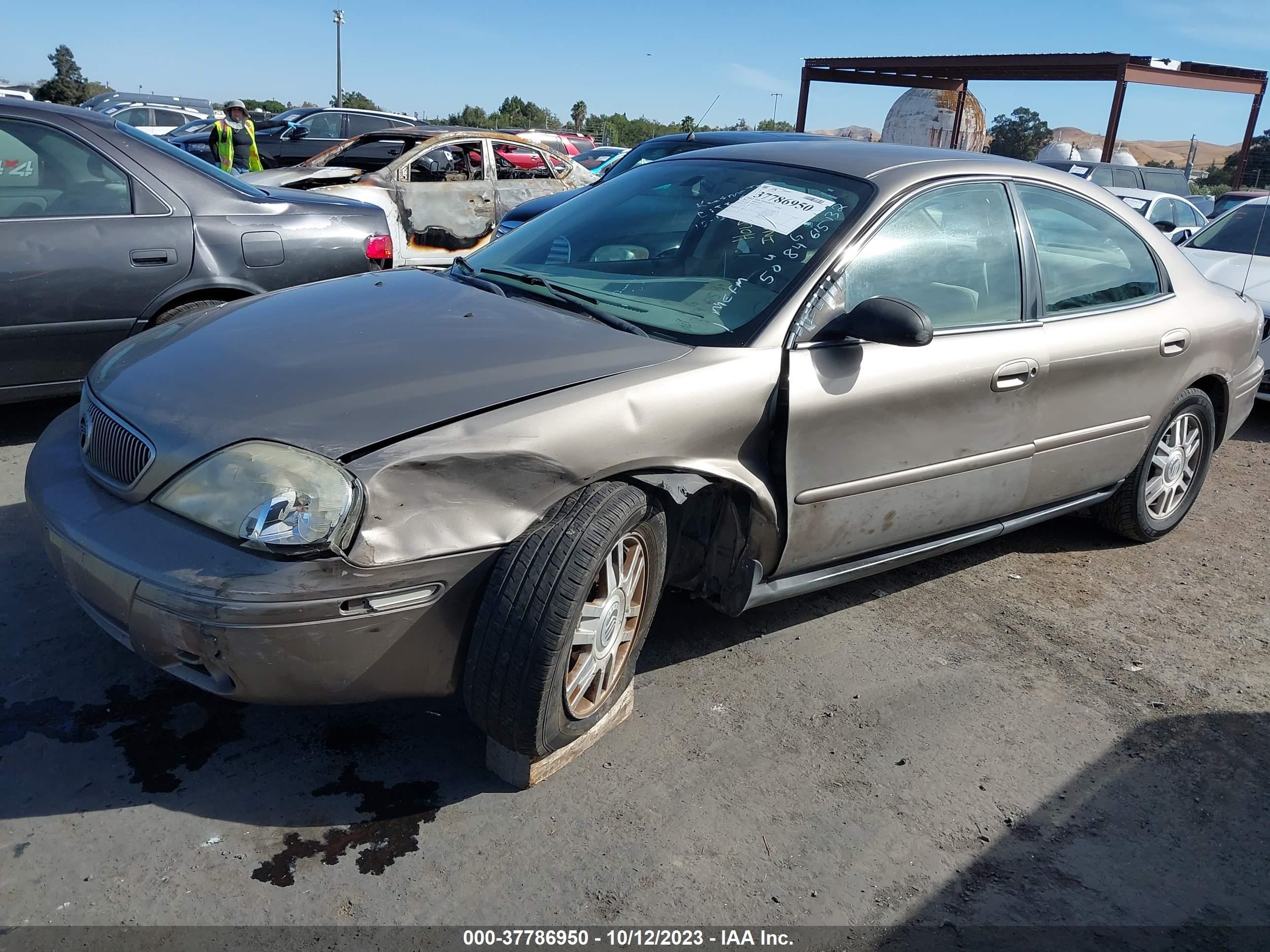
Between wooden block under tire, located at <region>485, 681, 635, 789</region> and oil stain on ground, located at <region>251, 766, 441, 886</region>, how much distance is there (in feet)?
0.56

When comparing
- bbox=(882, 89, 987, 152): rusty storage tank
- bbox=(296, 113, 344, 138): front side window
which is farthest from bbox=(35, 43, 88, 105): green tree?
bbox=(882, 89, 987, 152): rusty storage tank

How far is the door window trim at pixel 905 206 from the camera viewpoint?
9.78 ft

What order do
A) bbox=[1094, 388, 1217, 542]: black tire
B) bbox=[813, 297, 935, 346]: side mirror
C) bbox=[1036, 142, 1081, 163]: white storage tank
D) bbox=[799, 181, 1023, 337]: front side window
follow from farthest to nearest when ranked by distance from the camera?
1. bbox=[1036, 142, 1081, 163]: white storage tank
2. bbox=[1094, 388, 1217, 542]: black tire
3. bbox=[799, 181, 1023, 337]: front side window
4. bbox=[813, 297, 935, 346]: side mirror

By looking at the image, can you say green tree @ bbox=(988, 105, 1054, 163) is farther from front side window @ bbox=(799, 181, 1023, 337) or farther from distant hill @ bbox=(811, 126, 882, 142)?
front side window @ bbox=(799, 181, 1023, 337)

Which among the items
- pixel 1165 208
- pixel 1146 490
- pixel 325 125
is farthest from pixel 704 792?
pixel 325 125

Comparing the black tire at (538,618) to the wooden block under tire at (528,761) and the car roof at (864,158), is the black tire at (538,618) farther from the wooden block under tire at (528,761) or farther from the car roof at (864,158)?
the car roof at (864,158)

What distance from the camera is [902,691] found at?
325 centimetres

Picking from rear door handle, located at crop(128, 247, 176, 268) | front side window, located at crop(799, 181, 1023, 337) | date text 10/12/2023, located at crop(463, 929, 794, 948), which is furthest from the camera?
rear door handle, located at crop(128, 247, 176, 268)

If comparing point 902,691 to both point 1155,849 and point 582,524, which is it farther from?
point 582,524

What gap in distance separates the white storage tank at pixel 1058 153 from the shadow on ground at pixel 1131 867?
71.3 feet

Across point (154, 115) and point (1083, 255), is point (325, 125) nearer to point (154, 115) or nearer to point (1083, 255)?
point (154, 115)

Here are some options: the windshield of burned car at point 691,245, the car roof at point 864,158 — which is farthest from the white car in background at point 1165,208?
the windshield of burned car at point 691,245

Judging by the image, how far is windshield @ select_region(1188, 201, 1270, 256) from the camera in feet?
25.4

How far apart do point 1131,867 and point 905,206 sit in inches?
80.1
